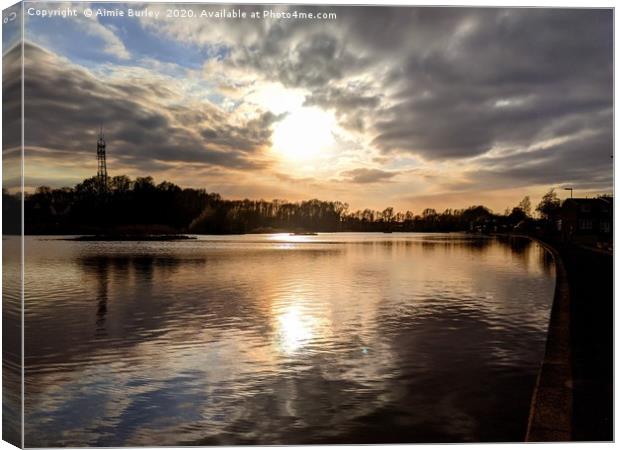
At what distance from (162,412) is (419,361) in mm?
5158

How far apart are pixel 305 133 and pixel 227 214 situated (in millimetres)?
2868

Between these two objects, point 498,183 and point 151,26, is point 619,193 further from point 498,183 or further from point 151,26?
point 151,26

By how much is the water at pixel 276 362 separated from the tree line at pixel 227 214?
650mm

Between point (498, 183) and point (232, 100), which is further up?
point (232, 100)

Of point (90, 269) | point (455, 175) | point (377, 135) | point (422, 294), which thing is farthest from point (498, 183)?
point (90, 269)

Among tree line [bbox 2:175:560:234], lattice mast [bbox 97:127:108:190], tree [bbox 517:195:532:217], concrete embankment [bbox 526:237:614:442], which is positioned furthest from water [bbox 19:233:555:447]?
tree [bbox 517:195:532:217]

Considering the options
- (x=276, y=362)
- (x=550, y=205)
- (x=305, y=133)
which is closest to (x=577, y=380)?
(x=550, y=205)

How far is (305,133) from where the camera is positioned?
11383 mm

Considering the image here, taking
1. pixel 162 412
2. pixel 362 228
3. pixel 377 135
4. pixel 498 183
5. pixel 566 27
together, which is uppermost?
pixel 566 27

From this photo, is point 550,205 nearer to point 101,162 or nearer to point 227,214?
point 227,214

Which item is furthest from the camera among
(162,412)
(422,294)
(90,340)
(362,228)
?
(422,294)

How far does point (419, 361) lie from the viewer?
12172 millimetres

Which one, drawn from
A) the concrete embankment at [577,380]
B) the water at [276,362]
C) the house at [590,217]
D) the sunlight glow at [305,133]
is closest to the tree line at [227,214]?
the house at [590,217]

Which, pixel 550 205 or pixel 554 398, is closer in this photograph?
pixel 554 398
